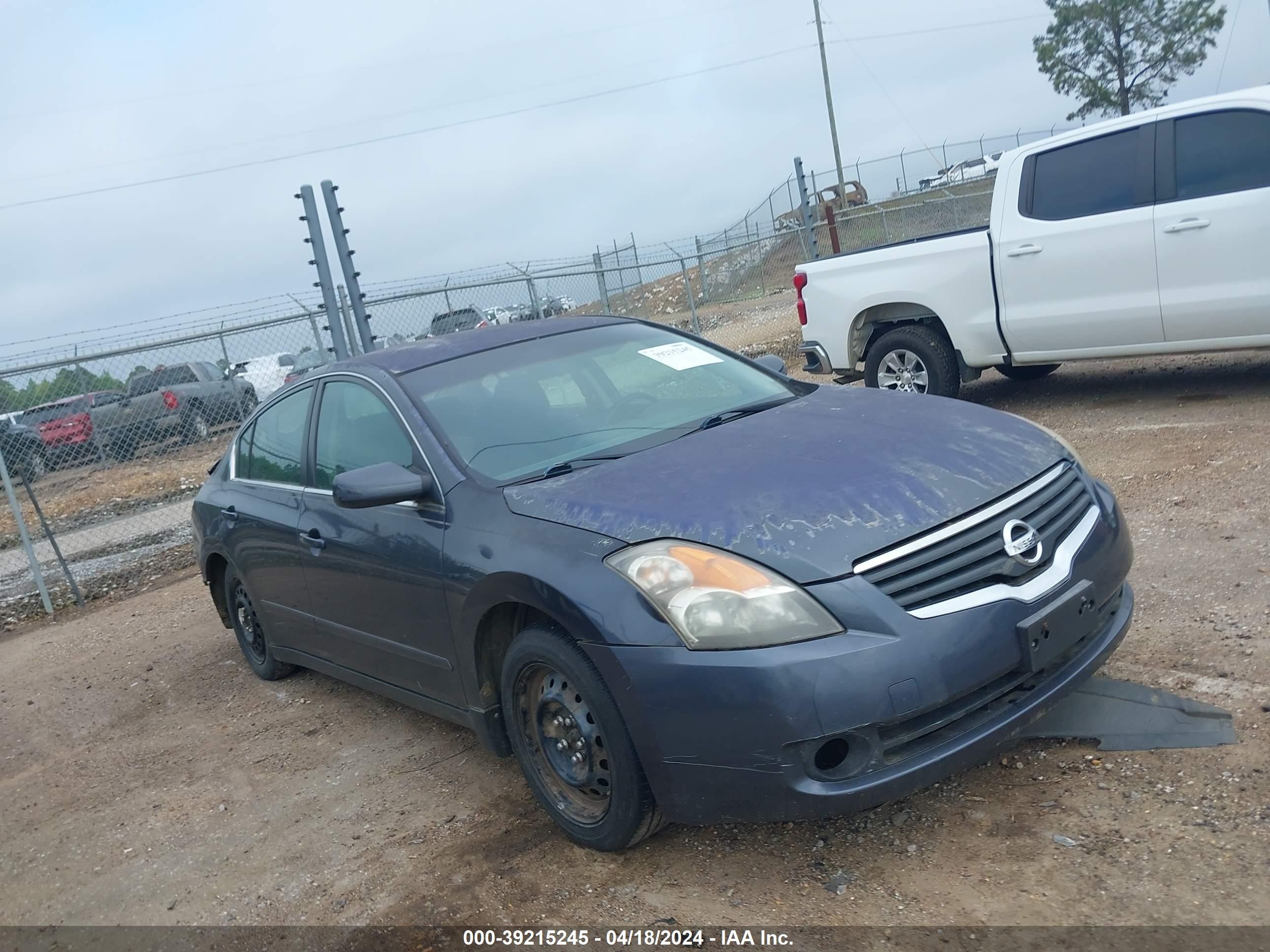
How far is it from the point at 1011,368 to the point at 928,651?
687 centimetres

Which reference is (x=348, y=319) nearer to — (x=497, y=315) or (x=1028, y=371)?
(x=497, y=315)

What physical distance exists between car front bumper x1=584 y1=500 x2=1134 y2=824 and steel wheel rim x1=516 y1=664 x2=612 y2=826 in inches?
10.3

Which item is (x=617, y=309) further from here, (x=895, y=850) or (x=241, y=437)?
(x=895, y=850)

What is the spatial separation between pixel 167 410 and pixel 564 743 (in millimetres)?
8183

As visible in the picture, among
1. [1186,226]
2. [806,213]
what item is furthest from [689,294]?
[1186,226]

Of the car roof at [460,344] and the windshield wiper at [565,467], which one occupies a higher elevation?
the car roof at [460,344]

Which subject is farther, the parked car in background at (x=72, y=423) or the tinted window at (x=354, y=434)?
the parked car in background at (x=72, y=423)

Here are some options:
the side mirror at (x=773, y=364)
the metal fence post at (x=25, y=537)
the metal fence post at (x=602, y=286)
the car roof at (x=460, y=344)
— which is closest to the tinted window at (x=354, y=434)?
the car roof at (x=460, y=344)

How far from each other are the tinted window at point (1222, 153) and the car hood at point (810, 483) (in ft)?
12.6

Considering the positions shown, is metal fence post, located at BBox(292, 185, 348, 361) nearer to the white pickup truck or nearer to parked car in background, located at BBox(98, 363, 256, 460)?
parked car in background, located at BBox(98, 363, 256, 460)

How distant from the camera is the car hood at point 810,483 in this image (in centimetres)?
298

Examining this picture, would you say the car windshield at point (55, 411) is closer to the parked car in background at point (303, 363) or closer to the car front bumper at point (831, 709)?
the parked car in background at point (303, 363)

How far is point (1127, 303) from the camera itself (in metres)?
7.15

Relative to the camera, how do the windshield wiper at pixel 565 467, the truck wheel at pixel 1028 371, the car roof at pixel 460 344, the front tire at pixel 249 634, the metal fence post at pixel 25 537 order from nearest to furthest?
the windshield wiper at pixel 565 467 < the car roof at pixel 460 344 < the front tire at pixel 249 634 < the metal fence post at pixel 25 537 < the truck wheel at pixel 1028 371
